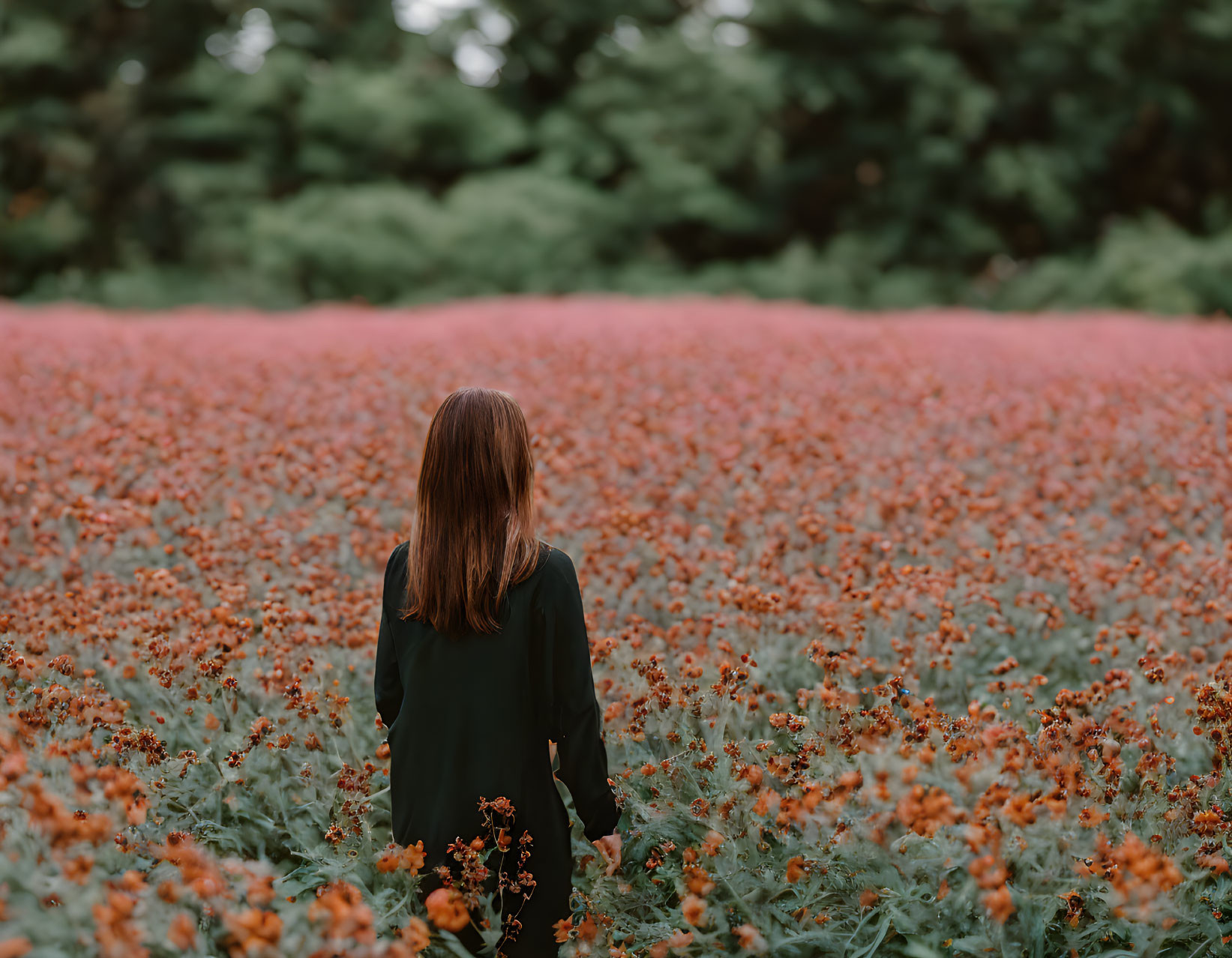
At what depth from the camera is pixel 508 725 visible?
224 centimetres

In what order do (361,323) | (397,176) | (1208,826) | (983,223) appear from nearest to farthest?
(1208,826), (361,323), (397,176), (983,223)

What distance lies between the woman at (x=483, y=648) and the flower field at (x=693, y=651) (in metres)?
0.10

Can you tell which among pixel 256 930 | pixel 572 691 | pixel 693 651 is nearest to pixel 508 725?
pixel 572 691

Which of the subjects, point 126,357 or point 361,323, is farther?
point 361,323

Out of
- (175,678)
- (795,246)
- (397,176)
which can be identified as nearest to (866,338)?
Result: (175,678)

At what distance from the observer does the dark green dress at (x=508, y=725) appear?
2.22 metres

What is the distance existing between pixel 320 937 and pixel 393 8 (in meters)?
19.8

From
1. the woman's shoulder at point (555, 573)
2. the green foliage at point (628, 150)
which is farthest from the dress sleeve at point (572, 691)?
the green foliage at point (628, 150)

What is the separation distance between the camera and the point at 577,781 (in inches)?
89.5

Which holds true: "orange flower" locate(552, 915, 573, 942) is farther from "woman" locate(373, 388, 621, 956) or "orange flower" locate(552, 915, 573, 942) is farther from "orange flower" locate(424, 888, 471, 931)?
"orange flower" locate(424, 888, 471, 931)

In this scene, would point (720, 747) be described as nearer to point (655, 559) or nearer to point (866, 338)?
point (655, 559)

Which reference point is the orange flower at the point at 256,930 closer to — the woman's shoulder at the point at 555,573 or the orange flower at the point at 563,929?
the orange flower at the point at 563,929

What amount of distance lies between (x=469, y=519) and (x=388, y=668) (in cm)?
46

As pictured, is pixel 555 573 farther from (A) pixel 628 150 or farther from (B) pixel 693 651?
(A) pixel 628 150
